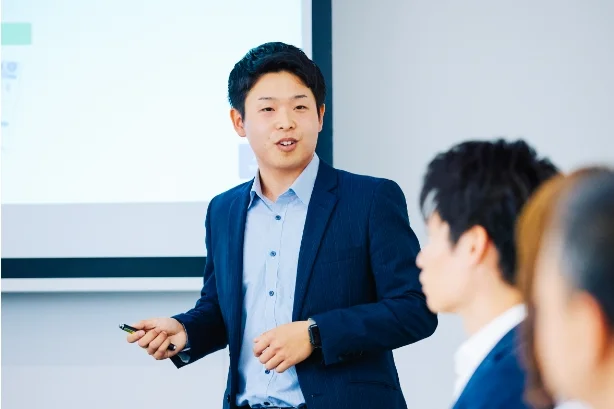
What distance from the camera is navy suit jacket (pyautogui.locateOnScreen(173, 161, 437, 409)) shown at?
166cm

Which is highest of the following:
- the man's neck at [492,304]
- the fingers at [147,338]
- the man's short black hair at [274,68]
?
the man's short black hair at [274,68]

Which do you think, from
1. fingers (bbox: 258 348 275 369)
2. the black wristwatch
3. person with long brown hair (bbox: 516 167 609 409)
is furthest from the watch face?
person with long brown hair (bbox: 516 167 609 409)

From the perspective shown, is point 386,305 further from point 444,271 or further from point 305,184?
point 444,271

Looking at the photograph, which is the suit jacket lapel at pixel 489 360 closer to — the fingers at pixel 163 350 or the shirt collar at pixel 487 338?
the shirt collar at pixel 487 338

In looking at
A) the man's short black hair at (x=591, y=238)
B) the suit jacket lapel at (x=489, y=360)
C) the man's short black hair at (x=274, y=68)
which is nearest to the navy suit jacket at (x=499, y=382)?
the suit jacket lapel at (x=489, y=360)

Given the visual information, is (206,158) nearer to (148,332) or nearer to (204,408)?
(204,408)

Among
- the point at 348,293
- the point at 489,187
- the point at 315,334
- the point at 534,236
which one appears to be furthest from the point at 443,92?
the point at 534,236

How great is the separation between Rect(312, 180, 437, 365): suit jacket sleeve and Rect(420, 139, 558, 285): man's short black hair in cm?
61

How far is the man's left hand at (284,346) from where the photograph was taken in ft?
5.11

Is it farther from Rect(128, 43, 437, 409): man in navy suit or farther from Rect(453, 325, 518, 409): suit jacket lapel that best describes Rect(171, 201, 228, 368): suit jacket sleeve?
Rect(453, 325, 518, 409): suit jacket lapel

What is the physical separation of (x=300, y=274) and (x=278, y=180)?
0.89 ft

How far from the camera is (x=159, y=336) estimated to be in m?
1.77

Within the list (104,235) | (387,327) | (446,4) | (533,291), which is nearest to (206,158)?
(104,235)

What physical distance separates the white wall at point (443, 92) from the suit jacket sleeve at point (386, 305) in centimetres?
131
